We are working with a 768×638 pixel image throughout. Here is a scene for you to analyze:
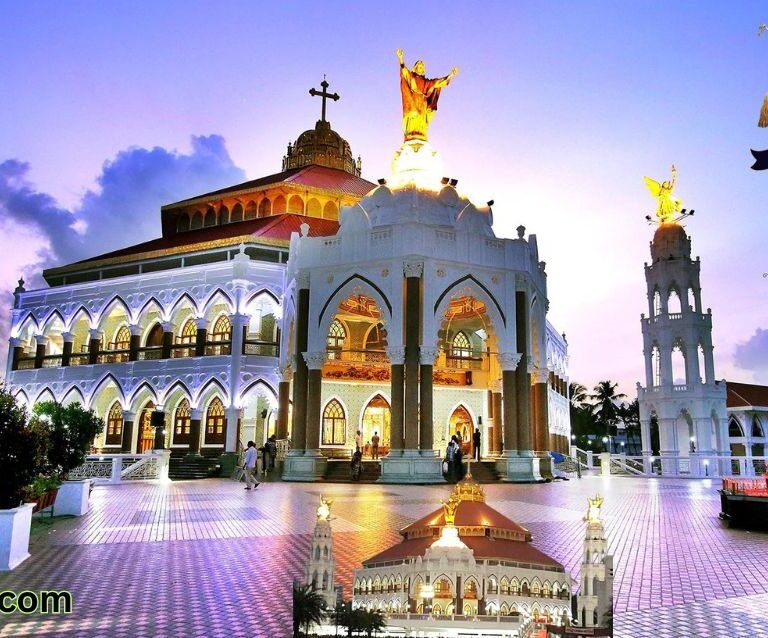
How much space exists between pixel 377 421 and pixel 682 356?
20335 mm

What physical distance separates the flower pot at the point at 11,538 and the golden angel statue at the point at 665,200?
4217 cm

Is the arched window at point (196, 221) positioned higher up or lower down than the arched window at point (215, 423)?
higher up

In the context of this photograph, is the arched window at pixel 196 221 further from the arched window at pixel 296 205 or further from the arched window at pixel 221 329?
the arched window at pixel 221 329

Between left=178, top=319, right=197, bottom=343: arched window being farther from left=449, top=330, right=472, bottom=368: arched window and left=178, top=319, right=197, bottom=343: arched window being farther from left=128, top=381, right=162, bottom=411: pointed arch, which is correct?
left=449, top=330, right=472, bottom=368: arched window

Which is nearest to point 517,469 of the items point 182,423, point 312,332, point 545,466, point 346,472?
point 545,466

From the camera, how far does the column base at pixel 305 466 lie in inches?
1009

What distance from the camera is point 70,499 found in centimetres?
1389

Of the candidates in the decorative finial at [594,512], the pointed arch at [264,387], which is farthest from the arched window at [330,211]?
the decorative finial at [594,512]

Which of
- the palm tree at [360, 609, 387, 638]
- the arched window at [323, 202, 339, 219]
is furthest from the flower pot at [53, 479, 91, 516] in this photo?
the arched window at [323, 202, 339, 219]

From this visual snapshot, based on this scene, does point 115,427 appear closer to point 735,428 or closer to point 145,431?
point 145,431

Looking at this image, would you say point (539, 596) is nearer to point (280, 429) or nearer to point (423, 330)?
point (423, 330)

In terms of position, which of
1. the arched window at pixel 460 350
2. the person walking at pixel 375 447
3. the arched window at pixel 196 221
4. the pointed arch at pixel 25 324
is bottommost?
the person walking at pixel 375 447

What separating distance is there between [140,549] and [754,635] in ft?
24.5

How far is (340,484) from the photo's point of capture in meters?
24.5
